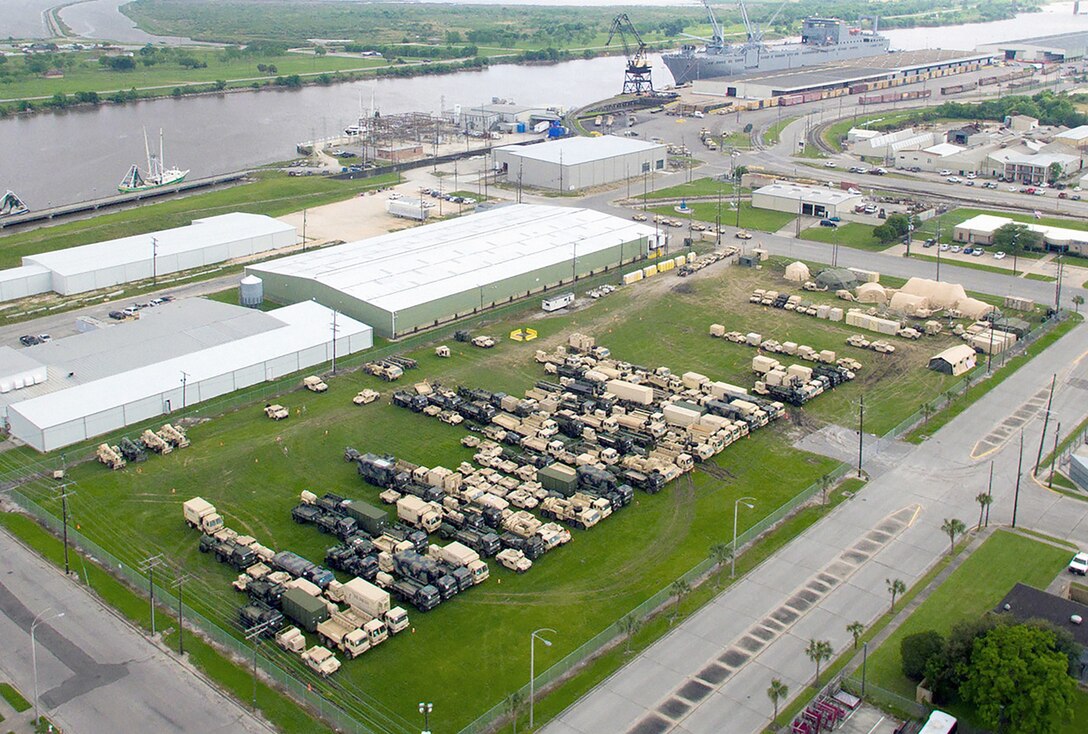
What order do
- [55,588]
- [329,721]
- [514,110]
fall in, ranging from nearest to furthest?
1. [329,721]
2. [55,588]
3. [514,110]

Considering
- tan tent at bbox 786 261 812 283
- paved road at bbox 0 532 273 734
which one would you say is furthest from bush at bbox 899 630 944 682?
tan tent at bbox 786 261 812 283

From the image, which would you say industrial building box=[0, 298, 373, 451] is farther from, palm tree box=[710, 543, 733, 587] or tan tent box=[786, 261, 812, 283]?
tan tent box=[786, 261, 812, 283]

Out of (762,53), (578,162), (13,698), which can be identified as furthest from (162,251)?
(762,53)

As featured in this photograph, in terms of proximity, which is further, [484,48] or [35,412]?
[484,48]

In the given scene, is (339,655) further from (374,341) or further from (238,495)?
(374,341)

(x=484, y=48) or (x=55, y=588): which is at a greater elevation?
(x=484, y=48)

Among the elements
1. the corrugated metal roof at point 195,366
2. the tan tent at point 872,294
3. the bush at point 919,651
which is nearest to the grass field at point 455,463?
the corrugated metal roof at point 195,366

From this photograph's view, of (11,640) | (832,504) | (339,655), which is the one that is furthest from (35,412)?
(832,504)

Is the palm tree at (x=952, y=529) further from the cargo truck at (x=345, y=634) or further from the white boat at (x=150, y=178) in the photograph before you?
the white boat at (x=150, y=178)
